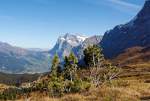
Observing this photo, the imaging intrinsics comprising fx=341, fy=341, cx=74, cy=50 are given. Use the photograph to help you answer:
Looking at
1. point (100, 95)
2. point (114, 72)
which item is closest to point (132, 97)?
point (100, 95)

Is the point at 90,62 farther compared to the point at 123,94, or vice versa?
the point at 90,62

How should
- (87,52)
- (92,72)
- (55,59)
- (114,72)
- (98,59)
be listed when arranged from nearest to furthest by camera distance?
1. (114,72)
2. (92,72)
3. (98,59)
4. (87,52)
5. (55,59)

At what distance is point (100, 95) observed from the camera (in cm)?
2181

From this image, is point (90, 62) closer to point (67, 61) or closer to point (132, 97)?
point (67, 61)

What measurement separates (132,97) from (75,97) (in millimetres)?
3500

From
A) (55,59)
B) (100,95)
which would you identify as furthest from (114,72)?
(55,59)

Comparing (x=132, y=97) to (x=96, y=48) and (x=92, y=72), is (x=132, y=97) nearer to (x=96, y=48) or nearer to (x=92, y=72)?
(x=92, y=72)

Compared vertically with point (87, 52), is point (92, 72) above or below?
below

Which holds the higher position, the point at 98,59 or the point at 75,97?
the point at 98,59

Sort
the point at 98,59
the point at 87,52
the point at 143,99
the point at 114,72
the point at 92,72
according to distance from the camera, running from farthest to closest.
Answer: the point at 87,52 < the point at 98,59 < the point at 92,72 < the point at 114,72 < the point at 143,99

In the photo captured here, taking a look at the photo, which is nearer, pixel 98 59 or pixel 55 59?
pixel 98 59

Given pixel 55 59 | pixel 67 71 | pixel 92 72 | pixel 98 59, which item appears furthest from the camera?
pixel 55 59

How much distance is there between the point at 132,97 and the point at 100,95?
2.10 metres

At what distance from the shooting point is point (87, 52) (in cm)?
6028
